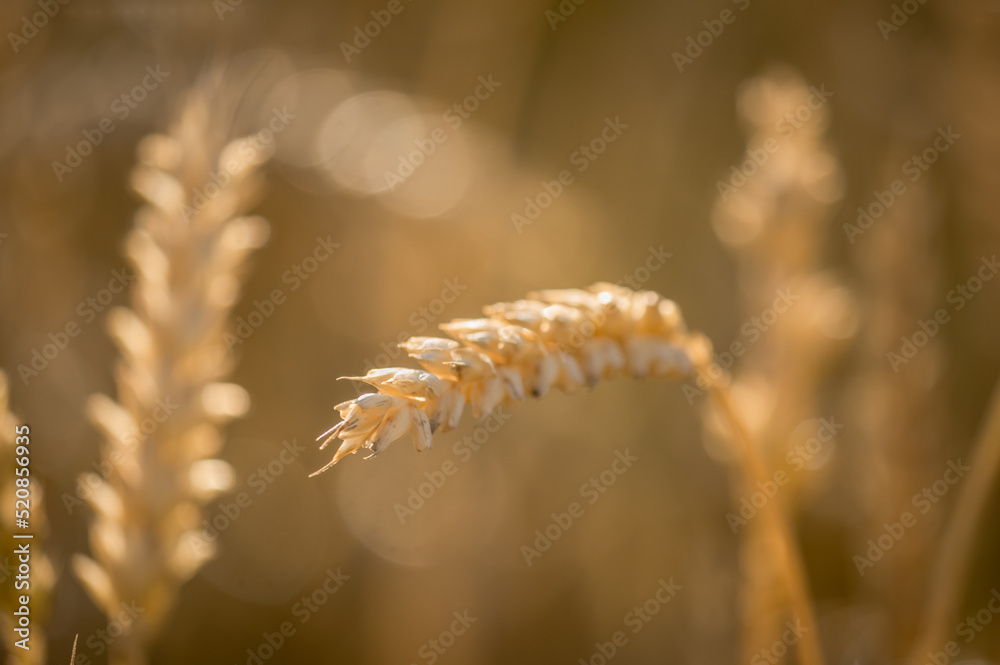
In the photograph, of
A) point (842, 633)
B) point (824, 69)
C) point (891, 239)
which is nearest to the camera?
point (891, 239)

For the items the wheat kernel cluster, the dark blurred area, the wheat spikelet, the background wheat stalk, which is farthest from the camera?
the dark blurred area

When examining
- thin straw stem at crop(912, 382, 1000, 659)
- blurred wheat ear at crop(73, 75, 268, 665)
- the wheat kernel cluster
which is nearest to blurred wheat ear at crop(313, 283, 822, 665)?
the wheat kernel cluster

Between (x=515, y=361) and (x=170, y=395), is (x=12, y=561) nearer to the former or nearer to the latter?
(x=170, y=395)

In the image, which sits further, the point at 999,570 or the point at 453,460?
the point at 453,460

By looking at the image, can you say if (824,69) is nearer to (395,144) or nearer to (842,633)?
(395,144)

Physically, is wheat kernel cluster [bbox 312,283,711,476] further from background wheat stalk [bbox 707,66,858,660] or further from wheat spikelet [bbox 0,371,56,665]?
background wheat stalk [bbox 707,66,858,660]

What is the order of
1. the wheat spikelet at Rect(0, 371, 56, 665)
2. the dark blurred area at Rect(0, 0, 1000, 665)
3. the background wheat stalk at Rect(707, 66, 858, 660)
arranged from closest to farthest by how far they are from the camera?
the wheat spikelet at Rect(0, 371, 56, 665)
the background wheat stalk at Rect(707, 66, 858, 660)
the dark blurred area at Rect(0, 0, 1000, 665)

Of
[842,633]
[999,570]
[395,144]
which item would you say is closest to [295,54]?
[395,144]
